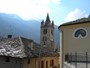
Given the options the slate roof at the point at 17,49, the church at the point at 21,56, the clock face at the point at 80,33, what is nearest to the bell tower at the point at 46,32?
the church at the point at 21,56

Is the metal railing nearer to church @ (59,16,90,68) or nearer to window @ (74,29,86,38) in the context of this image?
church @ (59,16,90,68)

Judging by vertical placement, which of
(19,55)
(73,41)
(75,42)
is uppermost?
(73,41)

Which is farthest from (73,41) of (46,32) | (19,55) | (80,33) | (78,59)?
Answer: (46,32)

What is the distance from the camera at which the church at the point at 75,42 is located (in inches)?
1079

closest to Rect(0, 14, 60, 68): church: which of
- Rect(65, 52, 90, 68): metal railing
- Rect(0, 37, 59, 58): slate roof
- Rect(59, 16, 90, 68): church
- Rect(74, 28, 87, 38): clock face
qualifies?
Rect(0, 37, 59, 58): slate roof

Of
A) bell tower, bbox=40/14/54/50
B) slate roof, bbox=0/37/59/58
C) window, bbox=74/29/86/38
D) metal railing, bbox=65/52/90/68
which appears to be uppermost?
bell tower, bbox=40/14/54/50

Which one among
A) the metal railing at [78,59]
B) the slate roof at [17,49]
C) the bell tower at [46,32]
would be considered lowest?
the metal railing at [78,59]

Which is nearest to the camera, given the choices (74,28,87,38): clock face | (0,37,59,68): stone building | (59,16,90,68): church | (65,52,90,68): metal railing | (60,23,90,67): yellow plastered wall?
(65,52,90,68): metal railing

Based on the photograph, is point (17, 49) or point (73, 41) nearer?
point (73, 41)

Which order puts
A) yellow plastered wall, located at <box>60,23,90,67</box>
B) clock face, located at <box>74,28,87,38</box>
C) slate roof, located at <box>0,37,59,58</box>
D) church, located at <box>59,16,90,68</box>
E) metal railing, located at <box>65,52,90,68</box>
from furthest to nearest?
slate roof, located at <box>0,37,59,58</box>
clock face, located at <box>74,28,87,38</box>
yellow plastered wall, located at <box>60,23,90,67</box>
church, located at <box>59,16,90,68</box>
metal railing, located at <box>65,52,90,68</box>

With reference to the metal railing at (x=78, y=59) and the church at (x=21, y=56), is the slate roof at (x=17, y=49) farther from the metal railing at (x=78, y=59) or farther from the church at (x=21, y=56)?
the metal railing at (x=78, y=59)

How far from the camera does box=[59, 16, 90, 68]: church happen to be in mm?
27416

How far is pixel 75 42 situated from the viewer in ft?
94.5

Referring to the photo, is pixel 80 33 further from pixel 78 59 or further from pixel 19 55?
pixel 19 55
